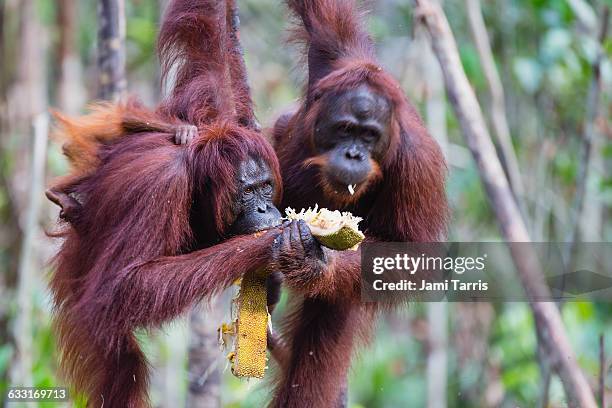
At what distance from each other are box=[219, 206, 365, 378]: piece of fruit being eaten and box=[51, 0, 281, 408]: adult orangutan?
Result: 0.35 feet

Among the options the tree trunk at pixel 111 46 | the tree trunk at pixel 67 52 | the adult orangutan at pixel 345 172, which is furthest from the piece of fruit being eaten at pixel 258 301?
the tree trunk at pixel 67 52

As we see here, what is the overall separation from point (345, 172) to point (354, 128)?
0.25 metres

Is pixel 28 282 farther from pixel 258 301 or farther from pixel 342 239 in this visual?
pixel 342 239

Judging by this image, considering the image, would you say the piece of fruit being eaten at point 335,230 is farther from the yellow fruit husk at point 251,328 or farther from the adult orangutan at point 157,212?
the yellow fruit husk at point 251,328

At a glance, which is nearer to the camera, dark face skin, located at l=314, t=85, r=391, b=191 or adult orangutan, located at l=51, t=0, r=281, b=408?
adult orangutan, located at l=51, t=0, r=281, b=408

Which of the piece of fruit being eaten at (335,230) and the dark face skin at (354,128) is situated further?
the dark face skin at (354,128)

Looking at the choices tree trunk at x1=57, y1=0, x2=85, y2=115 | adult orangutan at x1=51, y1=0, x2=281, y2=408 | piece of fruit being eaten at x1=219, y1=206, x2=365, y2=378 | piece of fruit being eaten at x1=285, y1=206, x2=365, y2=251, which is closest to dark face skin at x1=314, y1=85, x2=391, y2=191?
adult orangutan at x1=51, y1=0, x2=281, y2=408

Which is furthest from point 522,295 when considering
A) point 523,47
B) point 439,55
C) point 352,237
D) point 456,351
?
point 352,237

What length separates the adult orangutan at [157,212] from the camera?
3.28m

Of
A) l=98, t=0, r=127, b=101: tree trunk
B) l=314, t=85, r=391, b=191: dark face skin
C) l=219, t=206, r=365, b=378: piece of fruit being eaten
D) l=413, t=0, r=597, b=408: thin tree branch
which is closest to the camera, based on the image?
l=413, t=0, r=597, b=408: thin tree branch

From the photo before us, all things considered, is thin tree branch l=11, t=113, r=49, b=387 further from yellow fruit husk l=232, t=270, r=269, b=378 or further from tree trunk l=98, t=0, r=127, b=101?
yellow fruit husk l=232, t=270, r=269, b=378

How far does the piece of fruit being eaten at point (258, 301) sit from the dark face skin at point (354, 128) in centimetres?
58

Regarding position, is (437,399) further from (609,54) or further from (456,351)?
(609,54)

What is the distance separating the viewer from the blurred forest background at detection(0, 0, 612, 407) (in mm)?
5973
